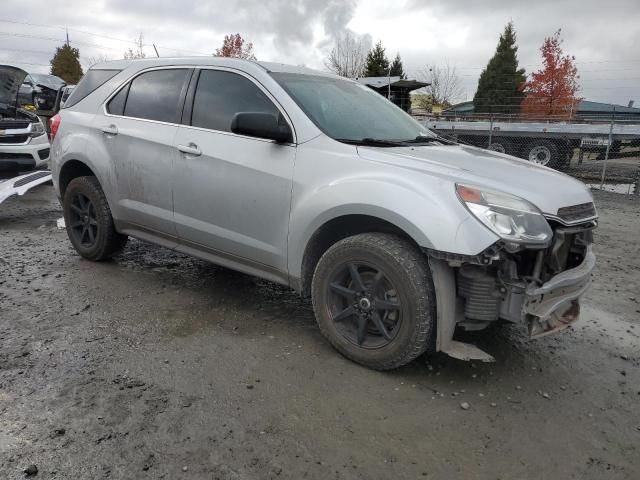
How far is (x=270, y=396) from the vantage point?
2824 millimetres

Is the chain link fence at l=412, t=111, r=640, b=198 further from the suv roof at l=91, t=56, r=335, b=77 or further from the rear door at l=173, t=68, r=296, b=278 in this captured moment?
the rear door at l=173, t=68, r=296, b=278

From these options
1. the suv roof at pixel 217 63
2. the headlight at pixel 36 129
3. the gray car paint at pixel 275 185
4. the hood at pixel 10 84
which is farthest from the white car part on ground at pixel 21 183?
the suv roof at pixel 217 63

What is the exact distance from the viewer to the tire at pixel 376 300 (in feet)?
9.34

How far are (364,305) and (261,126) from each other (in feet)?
4.23

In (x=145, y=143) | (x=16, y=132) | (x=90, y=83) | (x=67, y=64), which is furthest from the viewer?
(x=67, y=64)

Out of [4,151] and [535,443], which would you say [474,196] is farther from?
[4,151]

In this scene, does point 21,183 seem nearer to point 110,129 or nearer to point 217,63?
point 110,129

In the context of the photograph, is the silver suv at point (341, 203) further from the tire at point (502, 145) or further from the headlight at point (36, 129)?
the tire at point (502, 145)

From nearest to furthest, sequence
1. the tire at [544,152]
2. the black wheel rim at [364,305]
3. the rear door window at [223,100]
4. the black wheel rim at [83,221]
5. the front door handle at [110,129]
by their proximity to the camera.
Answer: the black wheel rim at [364,305], the rear door window at [223,100], the front door handle at [110,129], the black wheel rim at [83,221], the tire at [544,152]

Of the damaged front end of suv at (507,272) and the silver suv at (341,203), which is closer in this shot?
the damaged front end of suv at (507,272)

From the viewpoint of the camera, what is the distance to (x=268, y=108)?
11.6ft

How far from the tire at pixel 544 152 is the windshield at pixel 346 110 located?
42.9ft

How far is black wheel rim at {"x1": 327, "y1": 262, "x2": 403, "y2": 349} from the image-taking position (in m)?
3.01

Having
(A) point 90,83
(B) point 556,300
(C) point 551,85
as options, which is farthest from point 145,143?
(C) point 551,85
